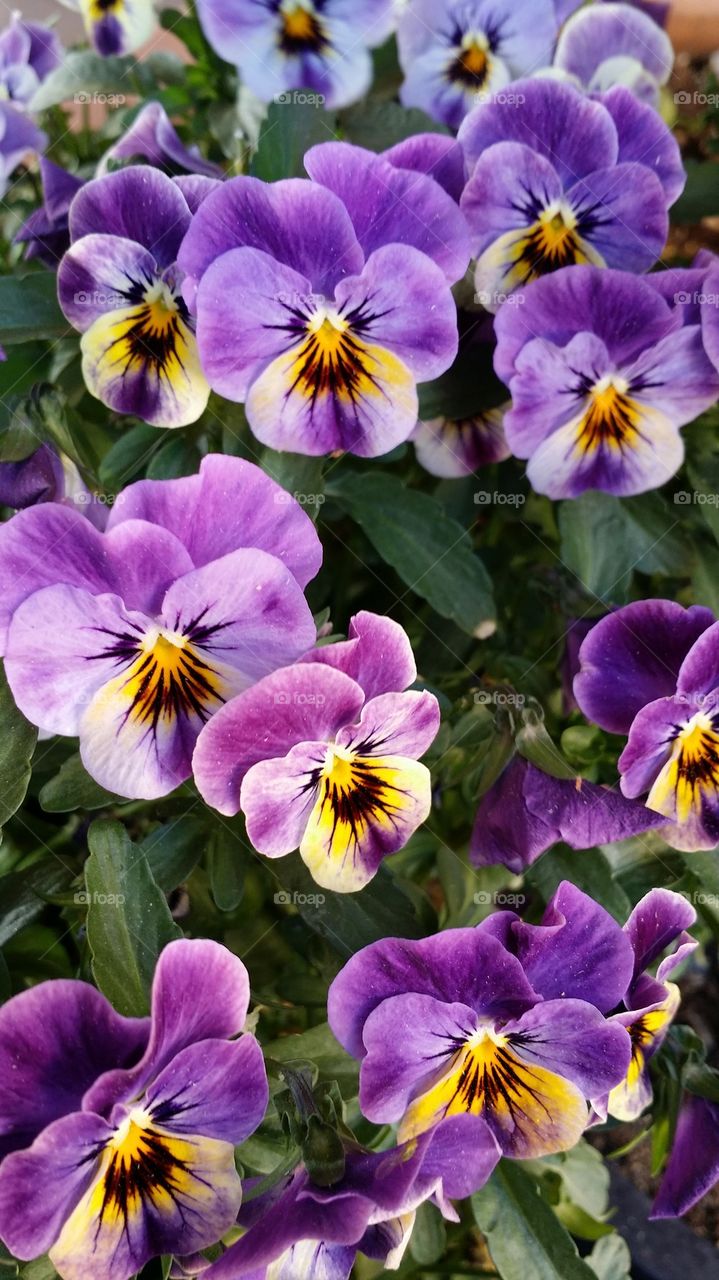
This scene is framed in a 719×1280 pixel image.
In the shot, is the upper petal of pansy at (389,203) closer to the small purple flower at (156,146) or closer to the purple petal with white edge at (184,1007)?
the small purple flower at (156,146)

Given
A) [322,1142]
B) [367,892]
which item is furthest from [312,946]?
[322,1142]

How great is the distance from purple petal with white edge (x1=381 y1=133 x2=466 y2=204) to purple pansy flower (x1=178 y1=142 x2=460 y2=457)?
49 mm

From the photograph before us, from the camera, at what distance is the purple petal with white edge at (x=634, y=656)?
0.64 m

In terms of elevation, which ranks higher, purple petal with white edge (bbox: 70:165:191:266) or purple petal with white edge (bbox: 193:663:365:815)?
purple petal with white edge (bbox: 70:165:191:266)

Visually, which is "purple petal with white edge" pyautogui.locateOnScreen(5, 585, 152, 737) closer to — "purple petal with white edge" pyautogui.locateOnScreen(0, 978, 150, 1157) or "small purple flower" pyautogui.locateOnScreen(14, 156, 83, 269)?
"purple petal with white edge" pyautogui.locateOnScreen(0, 978, 150, 1157)

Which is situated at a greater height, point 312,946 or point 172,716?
point 172,716

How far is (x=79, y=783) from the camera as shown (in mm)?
627

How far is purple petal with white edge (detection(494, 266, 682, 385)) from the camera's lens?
668 millimetres

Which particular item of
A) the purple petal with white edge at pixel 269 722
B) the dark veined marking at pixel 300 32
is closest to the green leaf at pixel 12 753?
the purple petal with white edge at pixel 269 722

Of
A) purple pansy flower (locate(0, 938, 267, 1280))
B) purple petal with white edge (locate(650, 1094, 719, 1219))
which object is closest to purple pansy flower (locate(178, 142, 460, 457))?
purple pansy flower (locate(0, 938, 267, 1280))

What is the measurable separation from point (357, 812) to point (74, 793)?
0.16m

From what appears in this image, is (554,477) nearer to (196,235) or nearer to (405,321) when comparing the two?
(405,321)

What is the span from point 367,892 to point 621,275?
397mm

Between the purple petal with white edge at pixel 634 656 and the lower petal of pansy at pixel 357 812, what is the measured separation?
0.13 meters
